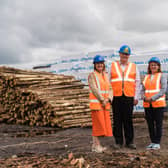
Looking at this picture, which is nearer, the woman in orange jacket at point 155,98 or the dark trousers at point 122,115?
the dark trousers at point 122,115

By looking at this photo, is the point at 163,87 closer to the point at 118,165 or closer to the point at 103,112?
the point at 103,112

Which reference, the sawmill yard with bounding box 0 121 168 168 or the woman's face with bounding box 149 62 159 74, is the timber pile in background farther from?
the woman's face with bounding box 149 62 159 74

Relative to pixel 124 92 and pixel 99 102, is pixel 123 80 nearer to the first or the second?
pixel 124 92

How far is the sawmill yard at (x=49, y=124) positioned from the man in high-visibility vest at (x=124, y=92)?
0.35m

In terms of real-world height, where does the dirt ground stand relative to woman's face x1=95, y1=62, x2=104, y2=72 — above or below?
below

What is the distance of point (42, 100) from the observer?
1099cm

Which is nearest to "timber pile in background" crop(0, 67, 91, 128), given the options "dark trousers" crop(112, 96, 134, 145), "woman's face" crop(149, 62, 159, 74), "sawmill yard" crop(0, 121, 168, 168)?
"sawmill yard" crop(0, 121, 168, 168)

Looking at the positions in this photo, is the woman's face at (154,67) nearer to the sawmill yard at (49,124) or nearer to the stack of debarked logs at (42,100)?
the sawmill yard at (49,124)

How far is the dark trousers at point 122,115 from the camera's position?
6.54 metres

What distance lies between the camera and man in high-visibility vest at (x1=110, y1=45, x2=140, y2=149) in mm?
6512

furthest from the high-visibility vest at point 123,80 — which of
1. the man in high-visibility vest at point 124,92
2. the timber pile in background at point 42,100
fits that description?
the timber pile in background at point 42,100

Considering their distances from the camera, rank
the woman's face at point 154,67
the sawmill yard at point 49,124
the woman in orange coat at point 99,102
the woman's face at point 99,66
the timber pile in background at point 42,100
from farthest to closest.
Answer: the timber pile in background at point 42,100, the woman's face at point 154,67, the woman's face at point 99,66, the woman in orange coat at point 99,102, the sawmill yard at point 49,124

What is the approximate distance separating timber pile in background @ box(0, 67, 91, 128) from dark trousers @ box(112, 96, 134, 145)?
4086 millimetres

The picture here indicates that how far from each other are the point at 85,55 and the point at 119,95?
30.6 feet
